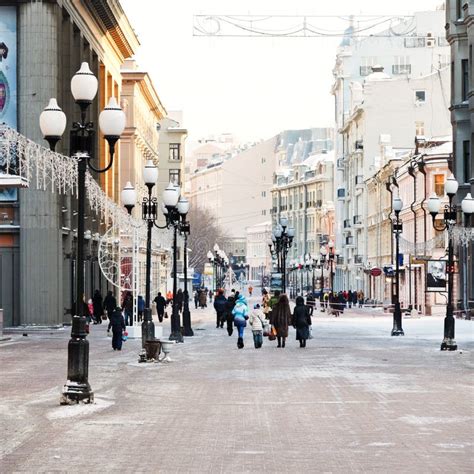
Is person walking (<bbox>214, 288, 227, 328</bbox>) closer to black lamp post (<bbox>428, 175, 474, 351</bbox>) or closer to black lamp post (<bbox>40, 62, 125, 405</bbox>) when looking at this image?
black lamp post (<bbox>428, 175, 474, 351</bbox>)

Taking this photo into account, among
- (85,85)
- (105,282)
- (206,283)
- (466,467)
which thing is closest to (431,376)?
(85,85)

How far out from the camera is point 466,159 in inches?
2466

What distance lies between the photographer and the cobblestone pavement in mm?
13969

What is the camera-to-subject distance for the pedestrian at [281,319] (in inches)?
1501

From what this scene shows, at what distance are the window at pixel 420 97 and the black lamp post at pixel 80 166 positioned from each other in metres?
96.8

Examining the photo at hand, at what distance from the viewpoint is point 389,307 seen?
8225 cm

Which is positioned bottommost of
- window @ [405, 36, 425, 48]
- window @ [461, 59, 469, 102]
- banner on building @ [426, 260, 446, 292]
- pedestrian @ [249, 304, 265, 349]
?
pedestrian @ [249, 304, 265, 349]

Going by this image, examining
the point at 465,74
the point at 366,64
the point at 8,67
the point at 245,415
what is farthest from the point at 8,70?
the point at 366,64

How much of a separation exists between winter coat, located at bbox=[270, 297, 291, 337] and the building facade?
22.8 meters

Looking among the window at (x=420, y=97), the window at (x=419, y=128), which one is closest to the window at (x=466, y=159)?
the window at (x=419, y=128)

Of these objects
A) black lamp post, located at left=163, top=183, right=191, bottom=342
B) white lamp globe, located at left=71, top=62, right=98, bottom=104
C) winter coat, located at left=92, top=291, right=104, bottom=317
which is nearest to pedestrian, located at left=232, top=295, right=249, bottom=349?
black lamp post, located at left=163, top=183, right=191, bottom=342

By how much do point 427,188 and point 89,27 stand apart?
28.5m

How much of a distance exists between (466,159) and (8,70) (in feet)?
76.5

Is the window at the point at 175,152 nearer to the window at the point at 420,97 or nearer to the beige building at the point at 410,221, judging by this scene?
the beige building at the point at 410,221
